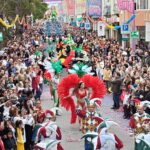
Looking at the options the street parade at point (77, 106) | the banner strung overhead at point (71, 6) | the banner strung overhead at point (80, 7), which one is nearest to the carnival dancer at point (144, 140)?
the street parade at point (77, 106)

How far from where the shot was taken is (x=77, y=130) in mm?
18016

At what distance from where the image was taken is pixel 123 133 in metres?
17.5

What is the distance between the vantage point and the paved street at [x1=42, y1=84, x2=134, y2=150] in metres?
16.1

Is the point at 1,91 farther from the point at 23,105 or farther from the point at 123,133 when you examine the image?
the point at 123,133

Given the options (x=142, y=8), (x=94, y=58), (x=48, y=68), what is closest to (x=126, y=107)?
(x=48, y=68)

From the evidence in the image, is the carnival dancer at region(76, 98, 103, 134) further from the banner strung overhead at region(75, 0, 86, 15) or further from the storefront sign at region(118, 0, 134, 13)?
the banner strung overhead at region(75, 0, 86, 15)

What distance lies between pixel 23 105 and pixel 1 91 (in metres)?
2.19

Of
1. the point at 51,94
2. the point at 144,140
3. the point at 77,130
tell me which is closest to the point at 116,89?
the point at 51,94

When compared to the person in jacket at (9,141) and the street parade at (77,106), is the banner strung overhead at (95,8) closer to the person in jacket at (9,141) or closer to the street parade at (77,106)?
the street parade at (77,106)

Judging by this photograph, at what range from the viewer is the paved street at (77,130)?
632 inches

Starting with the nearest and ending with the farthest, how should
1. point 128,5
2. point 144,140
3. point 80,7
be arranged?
point 144,140 < point 128,5 < point 80,7

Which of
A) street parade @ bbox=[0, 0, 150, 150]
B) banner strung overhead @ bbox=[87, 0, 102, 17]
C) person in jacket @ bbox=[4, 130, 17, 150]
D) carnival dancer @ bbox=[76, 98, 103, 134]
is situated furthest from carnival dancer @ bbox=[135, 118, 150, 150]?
banner strung overhead @ bbox=[87, 0, 102, 17]

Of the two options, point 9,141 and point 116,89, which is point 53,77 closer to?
point 116,89

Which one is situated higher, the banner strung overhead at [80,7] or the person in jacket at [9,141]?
the banner strung overhead at [80,7]
